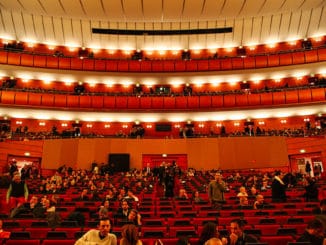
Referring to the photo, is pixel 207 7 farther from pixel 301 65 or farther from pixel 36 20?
pixel 36 20

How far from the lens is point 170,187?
10.4 m

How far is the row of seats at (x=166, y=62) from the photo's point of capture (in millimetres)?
22172

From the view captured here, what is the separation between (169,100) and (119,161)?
6.29 metres

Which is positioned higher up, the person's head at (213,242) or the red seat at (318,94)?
the red seat at (318,94)

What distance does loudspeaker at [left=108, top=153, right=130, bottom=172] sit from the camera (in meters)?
19.3

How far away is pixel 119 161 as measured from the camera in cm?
1942

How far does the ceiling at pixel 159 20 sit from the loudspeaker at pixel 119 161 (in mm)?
10603

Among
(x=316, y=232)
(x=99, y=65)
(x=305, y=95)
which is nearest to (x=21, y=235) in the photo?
(x=316, y=232)

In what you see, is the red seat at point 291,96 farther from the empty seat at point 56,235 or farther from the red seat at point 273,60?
the empty seat at point 56,235

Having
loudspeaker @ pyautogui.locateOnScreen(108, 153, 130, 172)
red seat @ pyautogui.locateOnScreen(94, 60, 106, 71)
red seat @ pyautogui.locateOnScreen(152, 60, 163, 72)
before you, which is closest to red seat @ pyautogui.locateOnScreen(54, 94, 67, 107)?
red seat @ pyautogui.locateOnScreen(94, 60, 106, 71)

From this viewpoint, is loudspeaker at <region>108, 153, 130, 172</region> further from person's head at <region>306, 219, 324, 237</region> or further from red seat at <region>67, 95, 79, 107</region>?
person's head at <region>306, 219, 324, 237</region>

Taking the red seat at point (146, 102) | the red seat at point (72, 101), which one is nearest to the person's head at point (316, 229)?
the red seat at point (146, 102)

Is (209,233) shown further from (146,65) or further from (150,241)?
(146,65)

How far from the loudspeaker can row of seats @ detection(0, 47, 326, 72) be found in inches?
294
